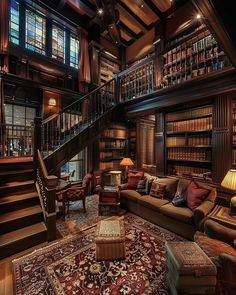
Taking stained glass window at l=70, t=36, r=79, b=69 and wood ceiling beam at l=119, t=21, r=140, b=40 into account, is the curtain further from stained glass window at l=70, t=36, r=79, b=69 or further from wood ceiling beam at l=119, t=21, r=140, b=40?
wood ceiling beam at l=119, t=21, r=140, b=40

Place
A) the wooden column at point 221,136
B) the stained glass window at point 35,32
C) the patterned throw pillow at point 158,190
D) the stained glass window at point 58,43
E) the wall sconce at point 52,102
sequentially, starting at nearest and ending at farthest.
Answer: the wooden column at point 221,136
the patterned throw pillow at point 158,190
the stained glass window at point 35,32
the wall sconce at point 52,102
the stained glass window at point 58,43

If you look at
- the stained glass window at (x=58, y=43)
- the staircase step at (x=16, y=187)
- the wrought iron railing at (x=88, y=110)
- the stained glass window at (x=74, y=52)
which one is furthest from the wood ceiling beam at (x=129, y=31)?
the staircase step at (x=16, y=187)

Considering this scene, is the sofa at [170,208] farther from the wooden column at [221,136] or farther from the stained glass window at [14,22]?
the stained glass window at [14,22]

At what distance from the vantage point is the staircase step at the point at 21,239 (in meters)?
2.39

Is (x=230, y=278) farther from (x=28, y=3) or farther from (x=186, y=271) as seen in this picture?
(x=28, y=3)

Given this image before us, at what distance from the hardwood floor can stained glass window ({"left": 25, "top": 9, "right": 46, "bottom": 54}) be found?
18.3ft

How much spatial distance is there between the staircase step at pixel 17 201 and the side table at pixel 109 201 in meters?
Result: 1.38

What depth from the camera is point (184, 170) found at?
434cm

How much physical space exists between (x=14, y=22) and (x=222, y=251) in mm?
7111

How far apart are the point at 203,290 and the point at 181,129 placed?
3.40 m

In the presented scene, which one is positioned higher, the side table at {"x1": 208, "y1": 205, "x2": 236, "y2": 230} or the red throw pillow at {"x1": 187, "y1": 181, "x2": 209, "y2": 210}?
the red throw pillow at {"x1": 187, "y1": 181, "x2": 209, "y2": 210}

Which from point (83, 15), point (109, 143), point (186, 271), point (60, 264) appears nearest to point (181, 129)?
point (109, 143)

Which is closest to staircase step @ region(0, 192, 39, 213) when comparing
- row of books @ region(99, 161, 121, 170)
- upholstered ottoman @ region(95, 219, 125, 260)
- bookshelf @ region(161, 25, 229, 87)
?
upholstered ottoman @ region(95, 219, 125, 260)

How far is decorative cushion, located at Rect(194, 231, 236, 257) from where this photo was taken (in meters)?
1.71
